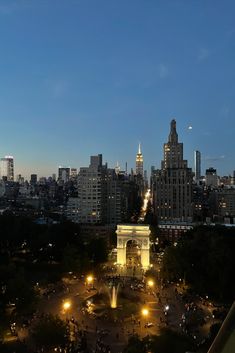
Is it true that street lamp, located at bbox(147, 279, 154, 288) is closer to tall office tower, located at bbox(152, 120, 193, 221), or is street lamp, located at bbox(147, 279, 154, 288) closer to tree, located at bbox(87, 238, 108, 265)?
tree, located at bbox(87, 238, 108, 265)

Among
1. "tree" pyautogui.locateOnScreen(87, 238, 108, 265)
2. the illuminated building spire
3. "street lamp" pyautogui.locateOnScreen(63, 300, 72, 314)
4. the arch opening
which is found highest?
the illuminated building spire

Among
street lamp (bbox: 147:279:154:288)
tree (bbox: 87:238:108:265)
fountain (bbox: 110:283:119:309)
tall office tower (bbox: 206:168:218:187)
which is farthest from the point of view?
tall office tower (bbox: 206:168:218:187)

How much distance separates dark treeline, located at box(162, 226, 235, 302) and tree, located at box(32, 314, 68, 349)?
46.3ft

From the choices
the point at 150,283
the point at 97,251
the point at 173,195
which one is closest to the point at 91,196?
the point at 173,195

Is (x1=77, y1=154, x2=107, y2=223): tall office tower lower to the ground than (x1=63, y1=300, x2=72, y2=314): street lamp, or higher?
higher

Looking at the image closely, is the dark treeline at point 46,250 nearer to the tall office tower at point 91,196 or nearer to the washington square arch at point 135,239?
the washington square arch at point 135,239

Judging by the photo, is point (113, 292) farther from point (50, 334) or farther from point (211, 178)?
point (211, 178)

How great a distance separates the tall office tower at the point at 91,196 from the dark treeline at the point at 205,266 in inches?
1321

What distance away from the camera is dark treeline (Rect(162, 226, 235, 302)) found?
3006 centimetres

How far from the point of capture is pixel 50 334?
63.7 feet

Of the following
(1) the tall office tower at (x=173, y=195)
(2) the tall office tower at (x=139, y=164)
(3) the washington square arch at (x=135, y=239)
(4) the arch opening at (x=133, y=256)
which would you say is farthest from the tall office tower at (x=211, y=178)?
(3) the washington square arch at (x=135, y=239)

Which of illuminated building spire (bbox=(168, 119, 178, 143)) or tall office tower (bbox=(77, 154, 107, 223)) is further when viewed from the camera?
illuminated building spire (bbox=(168, 119, 178, 143))

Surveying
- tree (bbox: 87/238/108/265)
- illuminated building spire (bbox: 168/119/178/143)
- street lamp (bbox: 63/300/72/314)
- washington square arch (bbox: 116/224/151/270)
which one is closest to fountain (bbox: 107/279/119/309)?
street lamp (bbox: 63/300/72/314)

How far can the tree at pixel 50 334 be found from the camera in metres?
19.4
